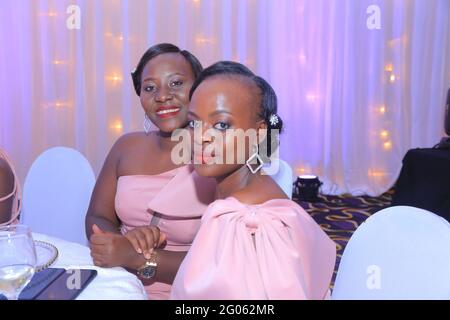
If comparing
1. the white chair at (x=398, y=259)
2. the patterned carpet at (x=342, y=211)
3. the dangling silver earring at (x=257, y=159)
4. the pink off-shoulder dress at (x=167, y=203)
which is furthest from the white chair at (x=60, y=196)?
the patterned carpet at (x=342, y=211)

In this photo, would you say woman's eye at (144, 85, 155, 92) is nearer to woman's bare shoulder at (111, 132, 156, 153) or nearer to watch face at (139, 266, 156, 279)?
woman's bare shoulder at (111, 132, 156, 153)

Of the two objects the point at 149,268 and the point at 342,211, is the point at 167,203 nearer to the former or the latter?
the point at 149,268

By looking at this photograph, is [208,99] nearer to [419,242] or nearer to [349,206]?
[419,242]

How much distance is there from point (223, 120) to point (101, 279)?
1.65 feet

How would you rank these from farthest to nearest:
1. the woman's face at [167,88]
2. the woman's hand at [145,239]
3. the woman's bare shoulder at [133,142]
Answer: the woman's bare shoulder at [133,142], the woman's face at [167,88], the woman's hand at [145,239]

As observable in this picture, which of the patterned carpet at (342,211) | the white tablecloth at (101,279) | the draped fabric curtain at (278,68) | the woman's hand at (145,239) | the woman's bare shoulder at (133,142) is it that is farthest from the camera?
the draped fabric curtain at (278,68)

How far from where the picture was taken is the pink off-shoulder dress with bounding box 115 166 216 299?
158 centimetres

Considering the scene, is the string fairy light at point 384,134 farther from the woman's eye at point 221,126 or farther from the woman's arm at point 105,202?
the woman's eye at point 221,126

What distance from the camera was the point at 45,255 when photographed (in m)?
1.20

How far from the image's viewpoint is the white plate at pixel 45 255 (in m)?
1.12

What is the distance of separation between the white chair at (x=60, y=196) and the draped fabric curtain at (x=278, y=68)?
284 centimetres

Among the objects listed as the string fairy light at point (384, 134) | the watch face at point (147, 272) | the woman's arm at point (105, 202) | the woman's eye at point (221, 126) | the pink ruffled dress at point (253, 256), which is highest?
the woman's eye at point (221, 126)

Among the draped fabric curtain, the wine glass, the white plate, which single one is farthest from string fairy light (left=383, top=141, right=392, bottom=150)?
the wine glass

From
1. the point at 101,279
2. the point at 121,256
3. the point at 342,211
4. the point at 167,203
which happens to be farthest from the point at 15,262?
the point at 342,211
